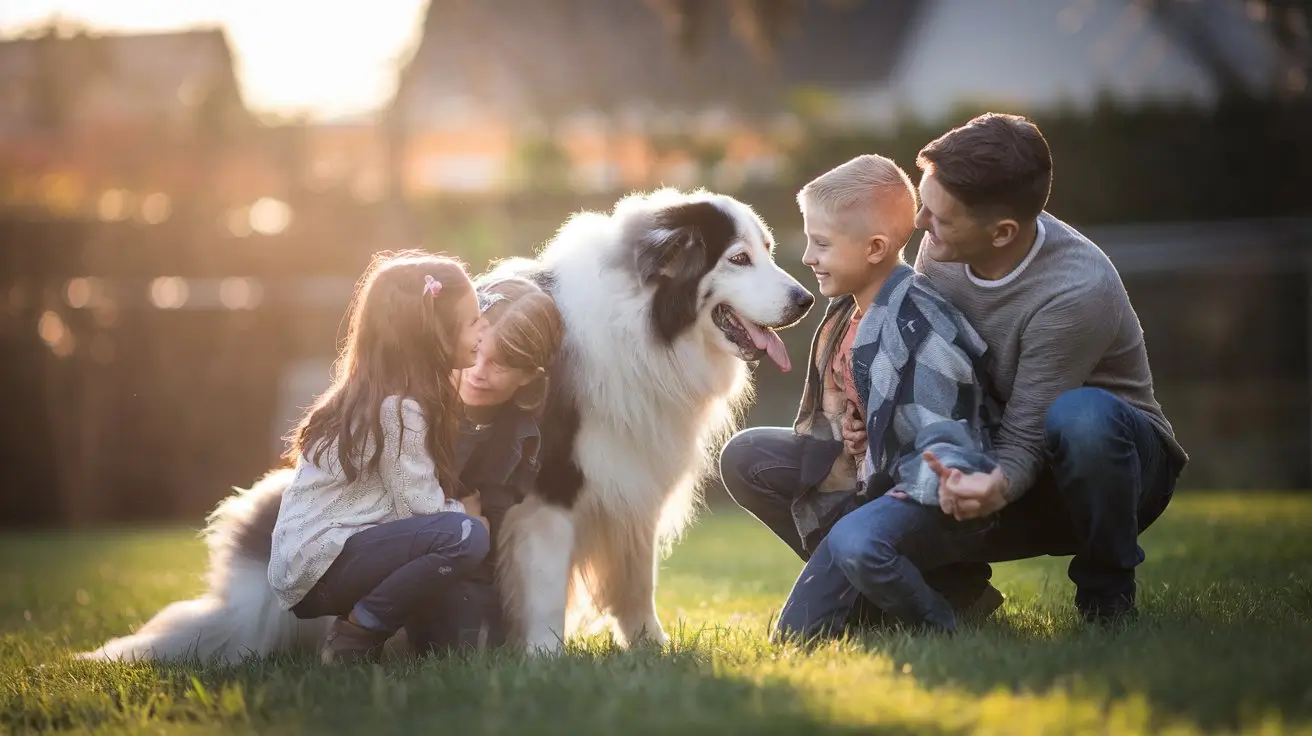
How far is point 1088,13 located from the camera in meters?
14.3

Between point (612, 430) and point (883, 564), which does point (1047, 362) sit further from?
point (612, 430)

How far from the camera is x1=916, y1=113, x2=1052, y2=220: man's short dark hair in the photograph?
129 inches

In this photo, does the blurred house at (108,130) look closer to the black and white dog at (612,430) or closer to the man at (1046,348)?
the black and white dog at (612,430)

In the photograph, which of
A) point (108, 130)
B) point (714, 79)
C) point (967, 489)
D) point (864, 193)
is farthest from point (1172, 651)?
point (108, 130)

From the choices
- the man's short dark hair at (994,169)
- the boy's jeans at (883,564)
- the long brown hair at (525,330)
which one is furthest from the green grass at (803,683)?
the man's short dark hair at (994,169)

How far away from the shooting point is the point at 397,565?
11.2 feet

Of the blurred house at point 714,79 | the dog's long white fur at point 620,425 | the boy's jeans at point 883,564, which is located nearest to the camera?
the boy's jeans at point 883,564

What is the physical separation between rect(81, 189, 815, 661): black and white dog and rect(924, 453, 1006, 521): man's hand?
0.97 meters

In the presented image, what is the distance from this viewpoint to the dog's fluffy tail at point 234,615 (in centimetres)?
369

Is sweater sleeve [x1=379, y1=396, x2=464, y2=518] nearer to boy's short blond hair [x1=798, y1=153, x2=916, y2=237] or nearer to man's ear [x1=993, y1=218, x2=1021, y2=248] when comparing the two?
boy's short blond hair [x1=798, y1=153, x2=916, y2=237]

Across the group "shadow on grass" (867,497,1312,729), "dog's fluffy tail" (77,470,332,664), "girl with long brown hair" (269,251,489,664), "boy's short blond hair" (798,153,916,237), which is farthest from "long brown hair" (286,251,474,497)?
"shadow on grass" (867,497,1312,729)

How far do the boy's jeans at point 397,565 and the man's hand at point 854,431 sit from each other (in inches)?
44.3

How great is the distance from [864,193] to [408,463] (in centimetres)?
151

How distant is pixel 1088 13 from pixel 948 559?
12507 millimetres
